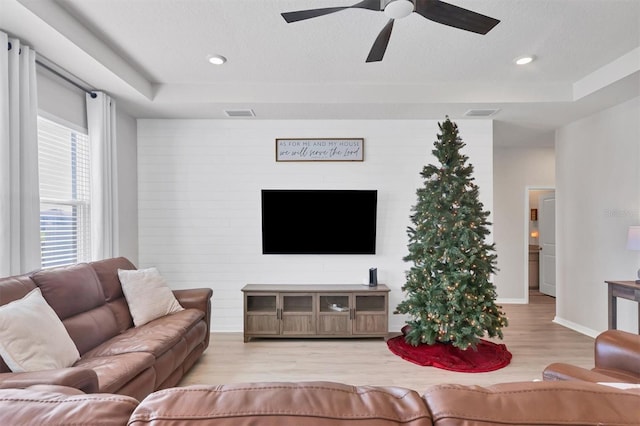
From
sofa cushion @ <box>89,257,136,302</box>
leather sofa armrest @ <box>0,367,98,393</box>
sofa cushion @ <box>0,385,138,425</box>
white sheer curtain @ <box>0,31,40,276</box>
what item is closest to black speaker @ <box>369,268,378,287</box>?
sofa cushion @ <box>89,257,136,302</box>

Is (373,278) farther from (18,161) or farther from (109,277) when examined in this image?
(18,161)

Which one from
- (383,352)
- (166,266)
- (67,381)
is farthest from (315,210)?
(67,381)

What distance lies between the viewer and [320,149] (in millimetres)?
4223

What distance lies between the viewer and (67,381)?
1443 millimetres

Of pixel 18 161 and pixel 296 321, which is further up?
pixel 18 161

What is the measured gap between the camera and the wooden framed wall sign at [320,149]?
4.21m

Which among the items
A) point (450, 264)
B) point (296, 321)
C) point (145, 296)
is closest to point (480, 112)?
point (450, 264)

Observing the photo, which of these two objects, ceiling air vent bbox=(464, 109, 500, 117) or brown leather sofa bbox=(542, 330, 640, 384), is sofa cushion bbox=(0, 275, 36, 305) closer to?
brown leather sofa bbox=(542, 330, 640, 384)

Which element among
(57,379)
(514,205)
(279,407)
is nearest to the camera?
(279,407)

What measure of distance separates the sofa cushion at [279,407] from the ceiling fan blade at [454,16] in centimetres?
192

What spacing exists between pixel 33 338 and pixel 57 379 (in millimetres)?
596

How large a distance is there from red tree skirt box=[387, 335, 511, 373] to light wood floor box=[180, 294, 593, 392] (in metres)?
0.07

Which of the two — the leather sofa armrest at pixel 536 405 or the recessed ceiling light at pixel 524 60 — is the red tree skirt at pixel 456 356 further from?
the recessed ceiling light at pixel 524 60

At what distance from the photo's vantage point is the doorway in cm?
623
